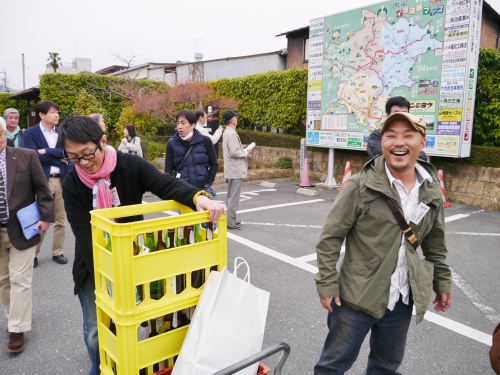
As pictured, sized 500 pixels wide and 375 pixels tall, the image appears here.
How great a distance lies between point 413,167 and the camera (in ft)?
6.67

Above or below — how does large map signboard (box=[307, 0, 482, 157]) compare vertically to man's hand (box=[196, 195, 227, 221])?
above

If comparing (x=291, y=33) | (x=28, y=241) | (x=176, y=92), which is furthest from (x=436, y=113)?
(x=291, y=33)

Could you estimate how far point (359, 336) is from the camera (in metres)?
2.06

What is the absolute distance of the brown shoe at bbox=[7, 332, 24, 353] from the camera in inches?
121

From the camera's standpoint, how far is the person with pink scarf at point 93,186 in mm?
2027

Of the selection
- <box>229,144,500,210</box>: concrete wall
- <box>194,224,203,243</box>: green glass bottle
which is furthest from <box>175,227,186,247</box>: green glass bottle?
<box>229,144,500,210</box>: concrete wall

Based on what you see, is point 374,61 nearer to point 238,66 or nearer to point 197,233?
point 197,233

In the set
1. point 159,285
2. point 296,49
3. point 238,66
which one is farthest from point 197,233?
point 238,66

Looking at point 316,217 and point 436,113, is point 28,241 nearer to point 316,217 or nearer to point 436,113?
point 316,217

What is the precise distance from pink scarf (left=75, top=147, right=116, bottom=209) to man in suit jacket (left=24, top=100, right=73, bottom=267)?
305cm

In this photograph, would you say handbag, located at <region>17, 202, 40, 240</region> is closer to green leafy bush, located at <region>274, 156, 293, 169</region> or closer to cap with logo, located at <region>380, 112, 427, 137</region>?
cap with logo, located at <region>380, 112, 427, 137</region>

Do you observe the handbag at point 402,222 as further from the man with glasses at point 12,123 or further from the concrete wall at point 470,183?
the concrete wall at point 470,183

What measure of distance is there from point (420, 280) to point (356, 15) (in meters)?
8.68

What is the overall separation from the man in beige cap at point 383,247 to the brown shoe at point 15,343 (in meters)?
2.40
